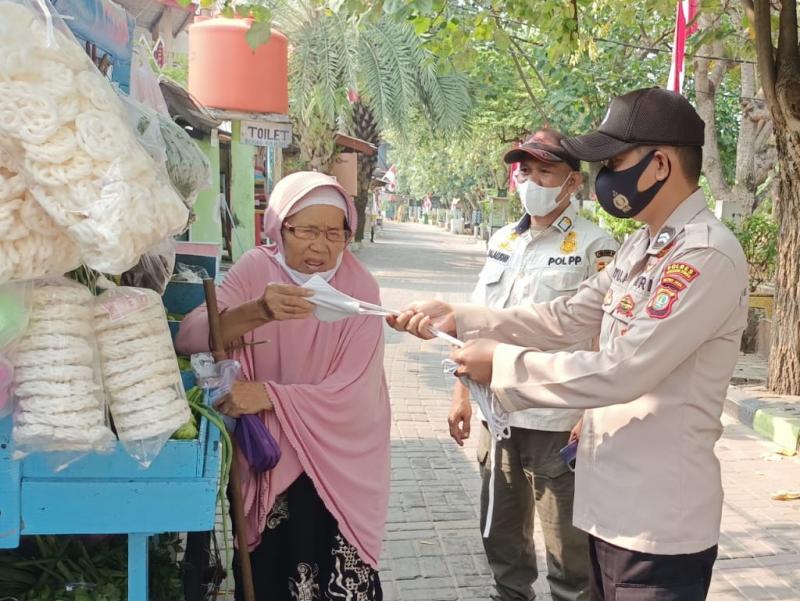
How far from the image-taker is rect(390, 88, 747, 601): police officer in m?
1.83

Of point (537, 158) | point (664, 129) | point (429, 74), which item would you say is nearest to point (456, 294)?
point (429, 74)

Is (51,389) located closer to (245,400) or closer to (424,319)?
(245,400)

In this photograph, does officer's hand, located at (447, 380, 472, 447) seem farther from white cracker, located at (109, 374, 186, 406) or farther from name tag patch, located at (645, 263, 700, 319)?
white cracker, located at (109, 374, 186, 406)

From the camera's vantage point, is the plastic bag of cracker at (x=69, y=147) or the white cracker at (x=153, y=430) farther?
the white cracker at (x=153, y=430)

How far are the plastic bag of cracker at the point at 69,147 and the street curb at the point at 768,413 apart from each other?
17.8 feet

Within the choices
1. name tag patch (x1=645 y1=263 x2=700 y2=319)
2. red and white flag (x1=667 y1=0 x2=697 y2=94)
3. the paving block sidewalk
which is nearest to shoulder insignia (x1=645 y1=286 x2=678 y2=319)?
name tag patch (x1=645 y1=263 x2=700 y2=319)

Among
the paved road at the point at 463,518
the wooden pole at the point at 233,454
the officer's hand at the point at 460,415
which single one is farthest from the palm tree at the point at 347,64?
the wooden pole at the point at 233,454

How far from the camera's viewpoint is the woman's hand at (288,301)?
2.13 metres

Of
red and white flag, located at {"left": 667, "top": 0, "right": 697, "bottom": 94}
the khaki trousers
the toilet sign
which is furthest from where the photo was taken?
the toilet sign

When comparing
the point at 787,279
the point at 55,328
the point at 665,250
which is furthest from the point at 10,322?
the point at 787,279

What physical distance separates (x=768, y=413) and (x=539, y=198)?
425 cm

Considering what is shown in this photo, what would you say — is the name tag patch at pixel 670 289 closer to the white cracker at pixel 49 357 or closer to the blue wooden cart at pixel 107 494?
the blue wooden cart at pixel 107 494

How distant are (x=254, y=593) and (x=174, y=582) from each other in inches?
11.3

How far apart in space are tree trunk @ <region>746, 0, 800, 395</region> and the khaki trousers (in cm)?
414
